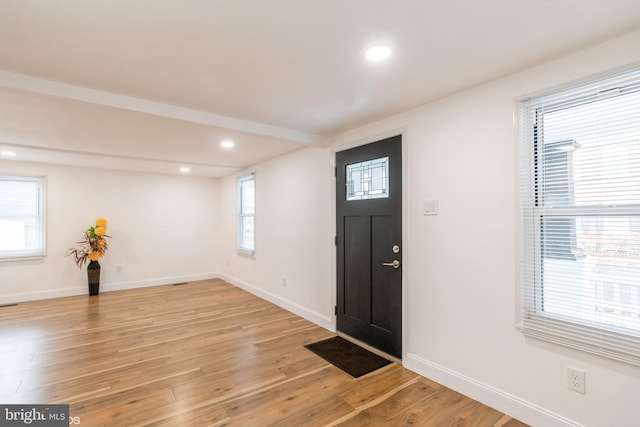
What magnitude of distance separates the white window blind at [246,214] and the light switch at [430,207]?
3.38 metres

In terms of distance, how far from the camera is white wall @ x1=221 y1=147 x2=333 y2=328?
3820 millimetres

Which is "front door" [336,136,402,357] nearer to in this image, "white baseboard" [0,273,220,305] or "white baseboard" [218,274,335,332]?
"white baseboard" [218,274,335,332]

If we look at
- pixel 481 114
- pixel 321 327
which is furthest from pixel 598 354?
pixel 321 327

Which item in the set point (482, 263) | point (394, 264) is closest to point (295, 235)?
point (394, 264)

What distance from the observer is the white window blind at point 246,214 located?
Result: 5.56m

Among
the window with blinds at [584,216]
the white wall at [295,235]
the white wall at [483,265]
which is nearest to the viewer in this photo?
the window with blinds at [584,216]

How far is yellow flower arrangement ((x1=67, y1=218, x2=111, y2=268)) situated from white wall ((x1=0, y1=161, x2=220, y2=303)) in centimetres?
13

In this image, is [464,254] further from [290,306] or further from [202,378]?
[290,306]

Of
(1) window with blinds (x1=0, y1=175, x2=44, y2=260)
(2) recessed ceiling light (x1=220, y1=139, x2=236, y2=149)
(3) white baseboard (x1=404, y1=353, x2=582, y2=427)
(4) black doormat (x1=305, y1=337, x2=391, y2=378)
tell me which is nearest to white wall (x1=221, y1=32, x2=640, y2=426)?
(3) white baseboard (x1=404, y1=353, x2=582, y2=427)

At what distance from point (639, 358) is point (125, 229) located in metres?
6.77

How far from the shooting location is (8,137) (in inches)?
135

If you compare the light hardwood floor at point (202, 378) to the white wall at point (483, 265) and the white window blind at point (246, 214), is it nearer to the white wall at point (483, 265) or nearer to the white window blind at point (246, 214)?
the white wall at point (483, 265)

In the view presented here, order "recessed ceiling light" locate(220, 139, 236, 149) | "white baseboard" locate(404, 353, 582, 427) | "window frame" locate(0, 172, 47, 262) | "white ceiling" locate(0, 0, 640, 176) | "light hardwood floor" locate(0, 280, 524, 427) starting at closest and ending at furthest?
"white ceiling" locate(0, 0, 640, 176) < "white baseboard" locate(404, 353, 582, 427) < "light hardwood floor" locate(0, 280, 524, 427) < "recessed ceiling light" locate(220, 139, 236, 149) < "window frame" locate(0, 172, 47, 262)
